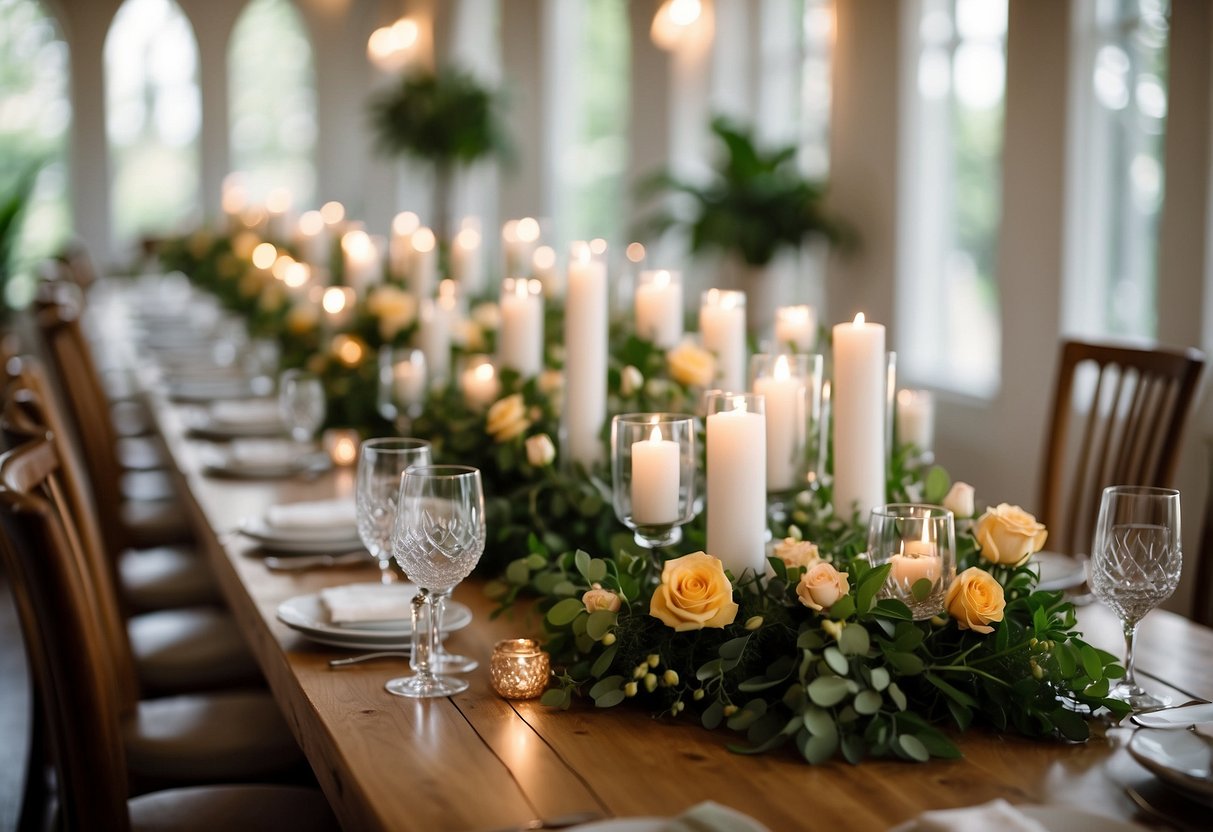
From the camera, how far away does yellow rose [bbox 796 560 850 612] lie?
1366mm

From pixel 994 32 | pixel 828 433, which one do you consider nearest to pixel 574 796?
pixel 828 433

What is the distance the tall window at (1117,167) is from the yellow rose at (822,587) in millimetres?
3287

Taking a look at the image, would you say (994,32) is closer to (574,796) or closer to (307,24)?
(574,796)

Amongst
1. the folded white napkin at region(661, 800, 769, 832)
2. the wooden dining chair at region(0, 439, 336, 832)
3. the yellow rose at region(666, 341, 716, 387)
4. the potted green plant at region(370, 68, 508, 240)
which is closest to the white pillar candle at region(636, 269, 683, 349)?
the yellow rose at region(666, 341, 716, 387)

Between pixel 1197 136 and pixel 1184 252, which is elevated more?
pixel 1197 136

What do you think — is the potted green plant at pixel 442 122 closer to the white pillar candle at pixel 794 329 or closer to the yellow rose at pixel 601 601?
the white pillar candle at pixel 794 329

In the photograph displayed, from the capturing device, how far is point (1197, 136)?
13.1 ft

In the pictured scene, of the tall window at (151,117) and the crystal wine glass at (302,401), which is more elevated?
the tall window at (151,117)

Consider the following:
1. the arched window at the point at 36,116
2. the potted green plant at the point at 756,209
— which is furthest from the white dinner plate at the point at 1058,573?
the arched window at the point at 36,116

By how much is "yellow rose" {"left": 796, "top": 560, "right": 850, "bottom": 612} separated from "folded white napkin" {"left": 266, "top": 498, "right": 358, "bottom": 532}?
954mm

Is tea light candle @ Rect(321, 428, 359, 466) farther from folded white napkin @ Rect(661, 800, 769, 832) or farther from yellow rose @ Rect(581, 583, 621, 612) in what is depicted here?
folded white napkin @ Rect(661, 800, 769, 832)

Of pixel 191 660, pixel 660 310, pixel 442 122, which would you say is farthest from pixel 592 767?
pixel 442 122

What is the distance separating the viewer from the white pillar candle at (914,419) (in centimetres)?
223

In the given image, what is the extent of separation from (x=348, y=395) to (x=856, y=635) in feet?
6.06
